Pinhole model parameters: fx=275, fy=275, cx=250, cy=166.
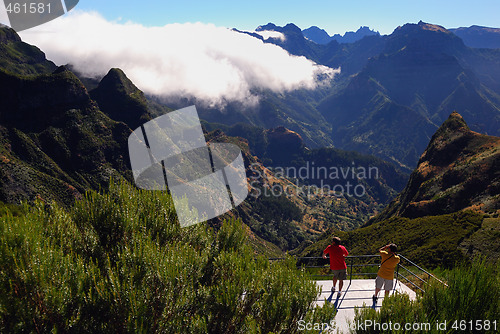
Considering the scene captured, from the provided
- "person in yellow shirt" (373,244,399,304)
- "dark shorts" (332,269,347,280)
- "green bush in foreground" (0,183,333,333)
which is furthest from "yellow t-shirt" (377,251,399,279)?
"green bush in foreground" (0,183,333,333)

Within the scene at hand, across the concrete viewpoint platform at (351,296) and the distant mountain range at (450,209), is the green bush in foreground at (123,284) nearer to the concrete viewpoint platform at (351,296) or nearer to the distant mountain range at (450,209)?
the concrete viewpoint platform at (351,296)

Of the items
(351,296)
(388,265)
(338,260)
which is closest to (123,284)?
(338,260)

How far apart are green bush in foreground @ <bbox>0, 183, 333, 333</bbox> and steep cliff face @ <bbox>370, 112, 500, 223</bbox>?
63865 mm

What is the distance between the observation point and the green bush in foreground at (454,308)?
7242 millimetres

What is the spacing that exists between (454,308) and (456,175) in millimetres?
94112

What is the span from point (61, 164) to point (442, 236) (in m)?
184

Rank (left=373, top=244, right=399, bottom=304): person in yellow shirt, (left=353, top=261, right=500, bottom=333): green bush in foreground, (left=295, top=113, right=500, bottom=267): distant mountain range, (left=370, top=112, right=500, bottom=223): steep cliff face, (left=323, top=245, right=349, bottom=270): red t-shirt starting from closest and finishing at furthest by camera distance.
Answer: (left=353, top=261, right=500, bottom=333): green bush in foreground
(left=373, top=244, right=399, bottom=304): person in yellow shirt
(left=323, top=245, right=349, bottom=270): red t-shirt
(left=295, top=113, right=500, bottom=267): distant mountain range
(left=370, top=112, right=500, bottom=223): steep cliff face

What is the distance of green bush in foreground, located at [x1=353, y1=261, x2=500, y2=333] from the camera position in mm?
7242

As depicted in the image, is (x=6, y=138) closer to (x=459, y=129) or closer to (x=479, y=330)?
(x=479, y=330)

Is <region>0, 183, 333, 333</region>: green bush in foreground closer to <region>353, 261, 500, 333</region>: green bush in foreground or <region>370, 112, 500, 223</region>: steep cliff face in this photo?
<region>353, 261, 500, 333</region>: green bush in foreground

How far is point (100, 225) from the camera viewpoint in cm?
1145

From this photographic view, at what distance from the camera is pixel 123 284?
733cm

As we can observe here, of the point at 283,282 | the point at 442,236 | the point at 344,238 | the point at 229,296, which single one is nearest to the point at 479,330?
the point at 283,282

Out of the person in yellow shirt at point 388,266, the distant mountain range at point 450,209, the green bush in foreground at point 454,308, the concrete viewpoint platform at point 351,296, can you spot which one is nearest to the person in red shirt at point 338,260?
the concrete viewpoint platform at point 351,296
